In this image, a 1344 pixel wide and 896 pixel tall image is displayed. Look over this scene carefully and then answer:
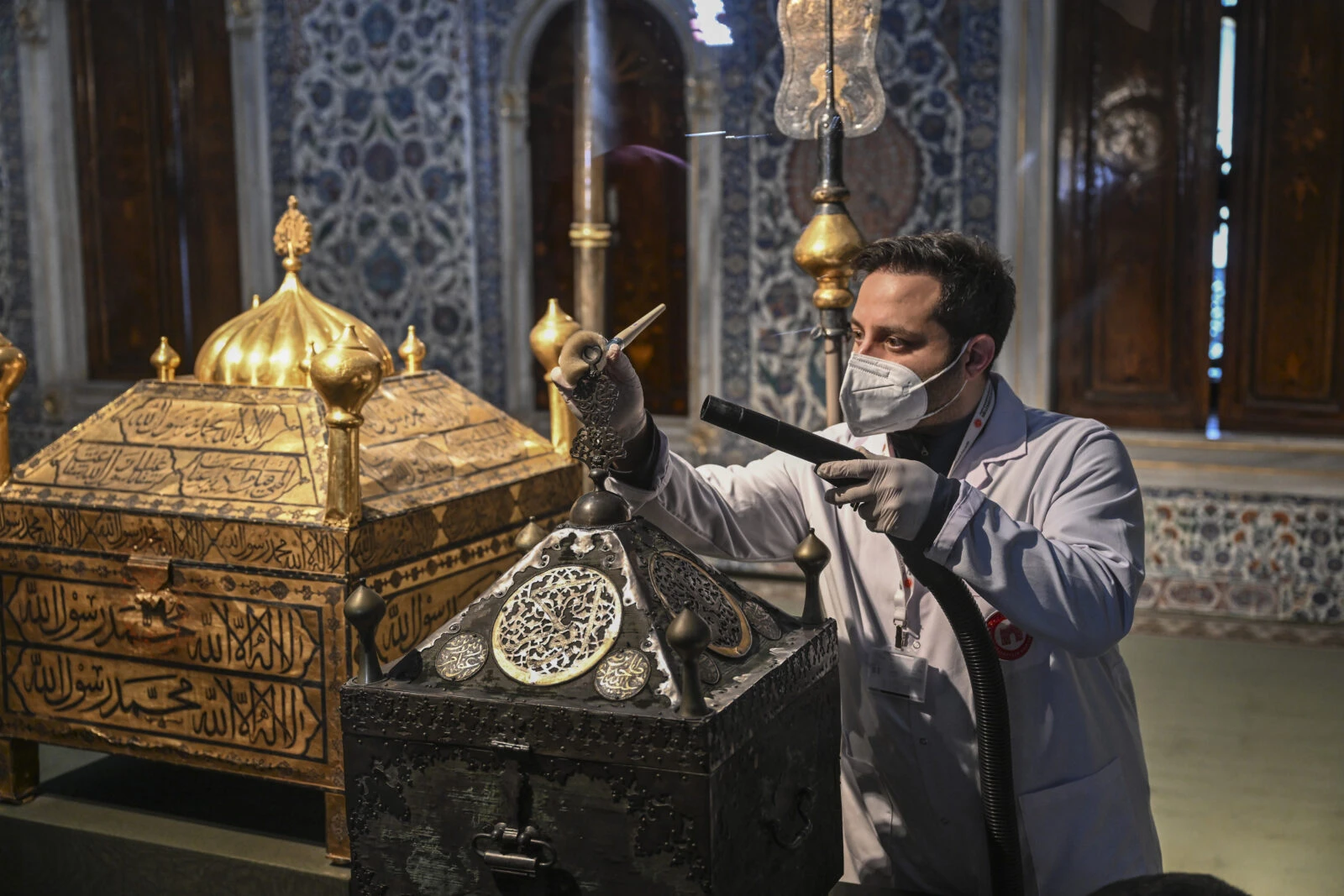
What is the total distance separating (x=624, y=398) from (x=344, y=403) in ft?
1.86

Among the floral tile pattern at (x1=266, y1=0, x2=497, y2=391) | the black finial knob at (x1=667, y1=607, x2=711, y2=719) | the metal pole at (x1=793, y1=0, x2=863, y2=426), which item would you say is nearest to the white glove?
the black finial knob at (x1=667, y1=607, x2=711, y2=719)

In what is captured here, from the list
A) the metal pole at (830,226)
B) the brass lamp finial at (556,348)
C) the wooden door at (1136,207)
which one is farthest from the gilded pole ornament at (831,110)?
the wooden door at (1136,207)

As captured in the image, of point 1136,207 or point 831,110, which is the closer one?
point 831,110

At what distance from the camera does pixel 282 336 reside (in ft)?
8.26

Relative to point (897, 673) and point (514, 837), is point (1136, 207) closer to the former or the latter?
point (897, 673)

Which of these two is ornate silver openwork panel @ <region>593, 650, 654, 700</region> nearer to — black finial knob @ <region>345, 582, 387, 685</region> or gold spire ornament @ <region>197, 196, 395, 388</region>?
black finial knob @ <region>345, 582, 387, 685</region>

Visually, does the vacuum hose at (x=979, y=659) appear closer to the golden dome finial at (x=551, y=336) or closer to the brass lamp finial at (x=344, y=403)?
the brass lamp finial at (x=344, y=403)

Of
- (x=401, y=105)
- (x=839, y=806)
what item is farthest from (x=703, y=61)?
(x=839, y=806)

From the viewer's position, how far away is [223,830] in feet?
7.63

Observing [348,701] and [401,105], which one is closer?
[348,701]

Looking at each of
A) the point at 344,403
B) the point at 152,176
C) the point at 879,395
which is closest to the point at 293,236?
the point at 344,403

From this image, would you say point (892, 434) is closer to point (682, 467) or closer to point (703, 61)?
point (682, 467)

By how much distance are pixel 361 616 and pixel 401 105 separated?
4.76m

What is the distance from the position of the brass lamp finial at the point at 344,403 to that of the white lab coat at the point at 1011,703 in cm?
50
